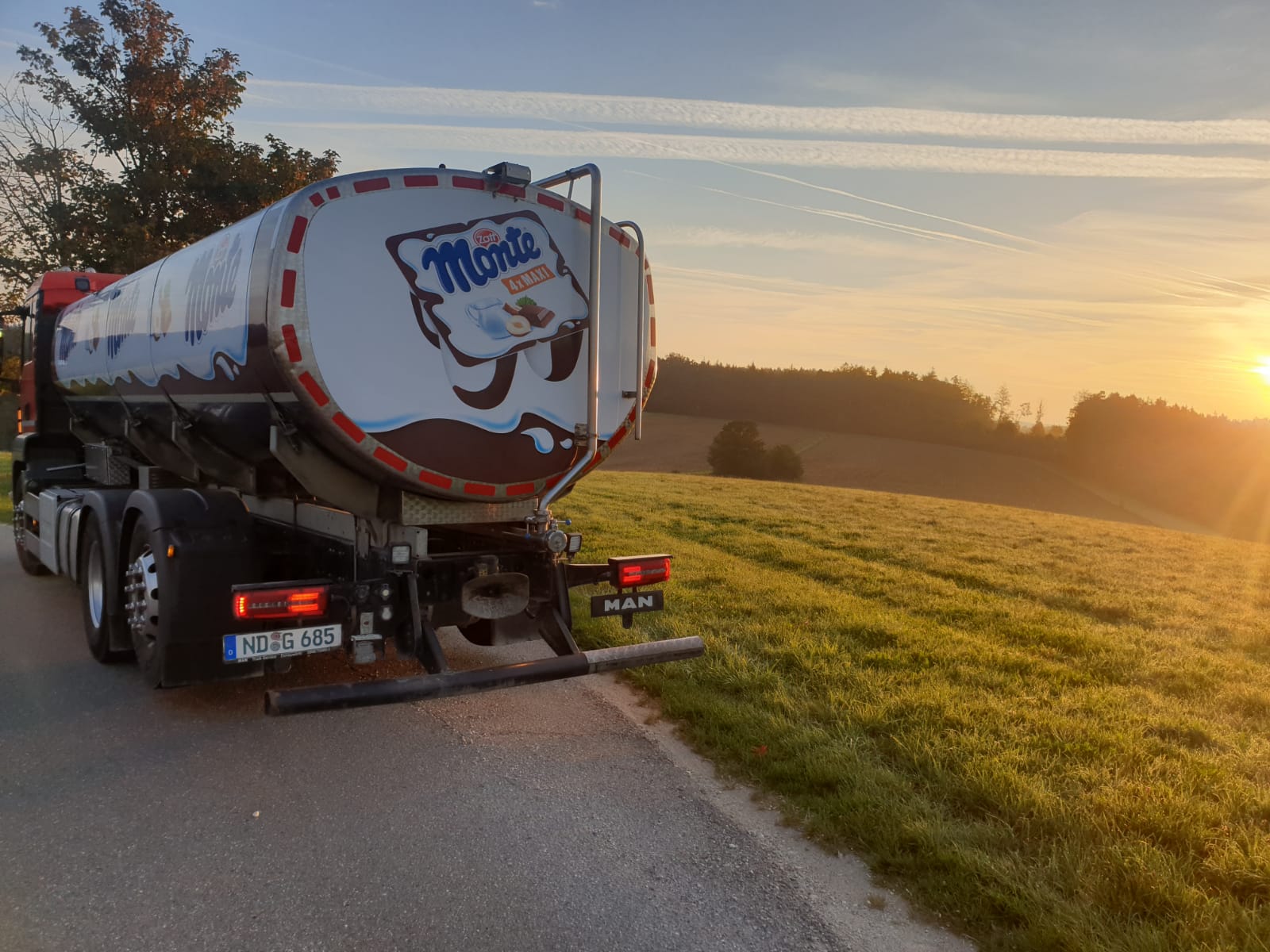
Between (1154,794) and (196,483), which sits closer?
(1154,794)

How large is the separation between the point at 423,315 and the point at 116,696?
339 centimetres

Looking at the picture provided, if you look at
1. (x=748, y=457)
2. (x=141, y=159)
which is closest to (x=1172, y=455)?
(x=748, y=457)

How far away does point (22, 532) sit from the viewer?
30.8 feet

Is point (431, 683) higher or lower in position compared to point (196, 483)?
lower

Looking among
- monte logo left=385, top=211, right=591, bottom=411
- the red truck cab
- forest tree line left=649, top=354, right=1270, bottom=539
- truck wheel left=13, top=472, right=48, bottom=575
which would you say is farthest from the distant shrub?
monte logo left=385, top=211, right=591, bottom=411

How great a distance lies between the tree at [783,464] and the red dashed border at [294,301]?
40301 millimetres

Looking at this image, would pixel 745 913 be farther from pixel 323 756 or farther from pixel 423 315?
pixel 423 315

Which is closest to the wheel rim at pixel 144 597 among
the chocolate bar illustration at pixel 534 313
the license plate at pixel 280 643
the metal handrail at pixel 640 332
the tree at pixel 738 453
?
the license plate at pixel 280 643

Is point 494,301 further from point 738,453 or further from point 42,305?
point 738,453

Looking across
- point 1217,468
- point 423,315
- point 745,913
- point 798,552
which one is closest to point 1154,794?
point 745,913

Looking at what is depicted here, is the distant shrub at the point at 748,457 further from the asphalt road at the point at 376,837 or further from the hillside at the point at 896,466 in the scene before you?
the asphalt road at the point at 376,837

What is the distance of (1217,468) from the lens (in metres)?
55.2

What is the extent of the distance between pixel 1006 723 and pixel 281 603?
4.14 meters

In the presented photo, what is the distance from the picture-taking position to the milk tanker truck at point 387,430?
4.43 metres
